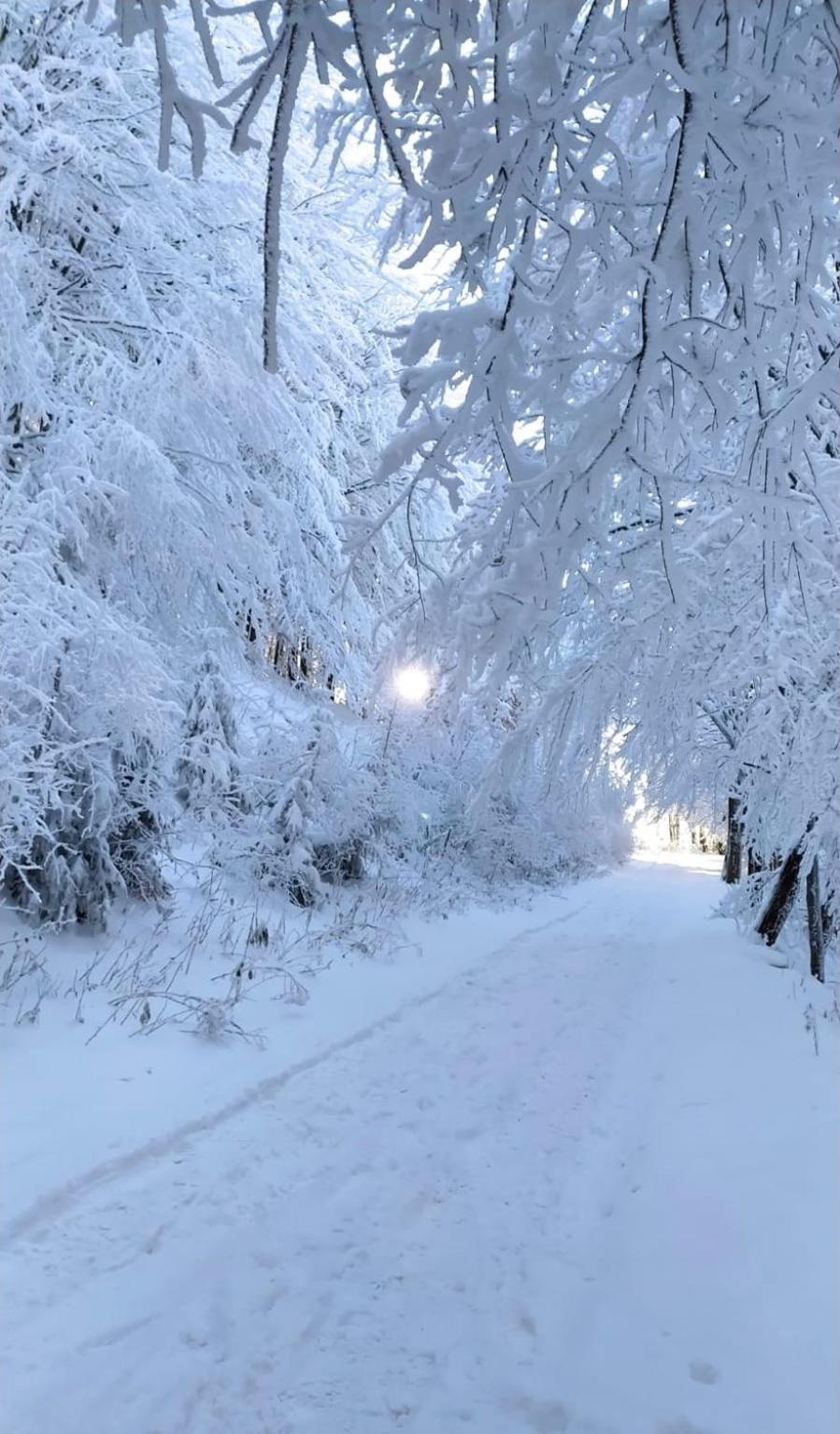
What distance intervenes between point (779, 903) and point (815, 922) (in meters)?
1.68

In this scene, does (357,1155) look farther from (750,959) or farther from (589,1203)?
(750,959)

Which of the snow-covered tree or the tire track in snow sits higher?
the snow-covered tree

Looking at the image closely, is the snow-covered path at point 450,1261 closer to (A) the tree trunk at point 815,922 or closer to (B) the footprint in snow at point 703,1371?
(B) the footprint in snow at point 703,1371

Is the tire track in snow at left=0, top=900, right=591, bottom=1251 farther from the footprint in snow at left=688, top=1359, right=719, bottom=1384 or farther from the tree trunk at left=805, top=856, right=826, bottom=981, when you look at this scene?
the tree trunk at left=805, top=856, right=826, bottom=981

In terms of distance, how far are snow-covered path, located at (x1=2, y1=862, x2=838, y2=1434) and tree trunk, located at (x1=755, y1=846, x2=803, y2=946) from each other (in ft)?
16.4

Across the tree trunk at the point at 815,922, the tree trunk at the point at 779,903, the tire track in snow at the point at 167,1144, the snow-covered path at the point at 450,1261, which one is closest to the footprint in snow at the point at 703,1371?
the snow-covered path at the point at 450,1261

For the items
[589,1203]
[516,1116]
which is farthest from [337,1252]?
[516,1116]

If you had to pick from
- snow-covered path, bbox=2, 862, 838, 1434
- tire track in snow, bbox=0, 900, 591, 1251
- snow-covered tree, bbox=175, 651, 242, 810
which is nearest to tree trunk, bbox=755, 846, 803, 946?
snow-covered path, bbox=2, 862, 838, 1434

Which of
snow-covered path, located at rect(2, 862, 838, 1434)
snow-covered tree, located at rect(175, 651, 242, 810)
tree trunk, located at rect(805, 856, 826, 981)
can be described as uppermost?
snow-covered tree, located at rect(175, 651, 242, 810)

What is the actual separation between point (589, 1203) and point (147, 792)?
4.35 meters

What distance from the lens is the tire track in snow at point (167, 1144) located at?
10.3 ft

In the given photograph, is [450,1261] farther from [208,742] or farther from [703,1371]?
[208,742]

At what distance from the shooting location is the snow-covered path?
243 cm

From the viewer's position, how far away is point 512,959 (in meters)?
8.93
